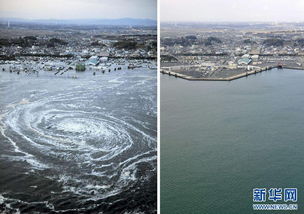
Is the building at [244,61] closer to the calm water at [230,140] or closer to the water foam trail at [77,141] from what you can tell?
the calm water at [230,140]

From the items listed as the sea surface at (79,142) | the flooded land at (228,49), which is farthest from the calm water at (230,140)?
the sea surface at (79,142)

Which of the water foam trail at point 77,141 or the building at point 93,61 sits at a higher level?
the building at point 93,61

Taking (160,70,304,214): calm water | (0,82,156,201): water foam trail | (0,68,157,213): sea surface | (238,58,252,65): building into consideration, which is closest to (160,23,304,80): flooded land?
(238,58,252,65): building

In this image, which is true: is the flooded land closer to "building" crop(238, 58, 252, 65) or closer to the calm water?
"building" crop(238, 58, 252, 65)

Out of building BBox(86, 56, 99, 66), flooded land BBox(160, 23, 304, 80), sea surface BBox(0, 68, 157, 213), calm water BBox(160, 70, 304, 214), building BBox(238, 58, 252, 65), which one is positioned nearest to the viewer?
sea surface BBox(0, 68, 157, 213)

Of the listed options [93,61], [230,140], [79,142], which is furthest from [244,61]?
[79,142]

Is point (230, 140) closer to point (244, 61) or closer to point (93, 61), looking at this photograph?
point (244, 61)
